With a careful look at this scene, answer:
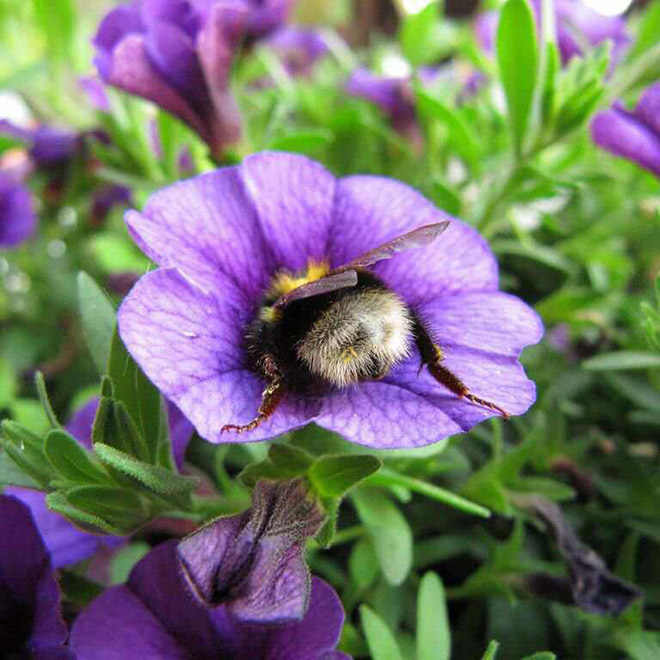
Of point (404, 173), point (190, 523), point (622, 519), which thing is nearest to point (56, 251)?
point (404, 173)

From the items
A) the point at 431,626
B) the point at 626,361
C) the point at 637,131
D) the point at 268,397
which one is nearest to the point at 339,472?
the point at 268,397

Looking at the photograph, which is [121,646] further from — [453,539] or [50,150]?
[50,150]

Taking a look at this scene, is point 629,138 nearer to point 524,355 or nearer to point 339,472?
A: point 524,355

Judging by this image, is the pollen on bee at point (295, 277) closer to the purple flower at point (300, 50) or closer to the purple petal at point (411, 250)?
the purple petal at point (411, 250)

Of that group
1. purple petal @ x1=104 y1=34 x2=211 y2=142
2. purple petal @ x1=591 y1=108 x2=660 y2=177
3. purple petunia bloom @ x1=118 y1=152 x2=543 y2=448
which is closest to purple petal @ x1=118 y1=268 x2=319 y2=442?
purple petunia bloom @ x1=118 y1=152 x2=543 y2=448

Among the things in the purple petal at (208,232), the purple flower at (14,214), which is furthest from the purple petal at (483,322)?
the purple flower at (14,214)
